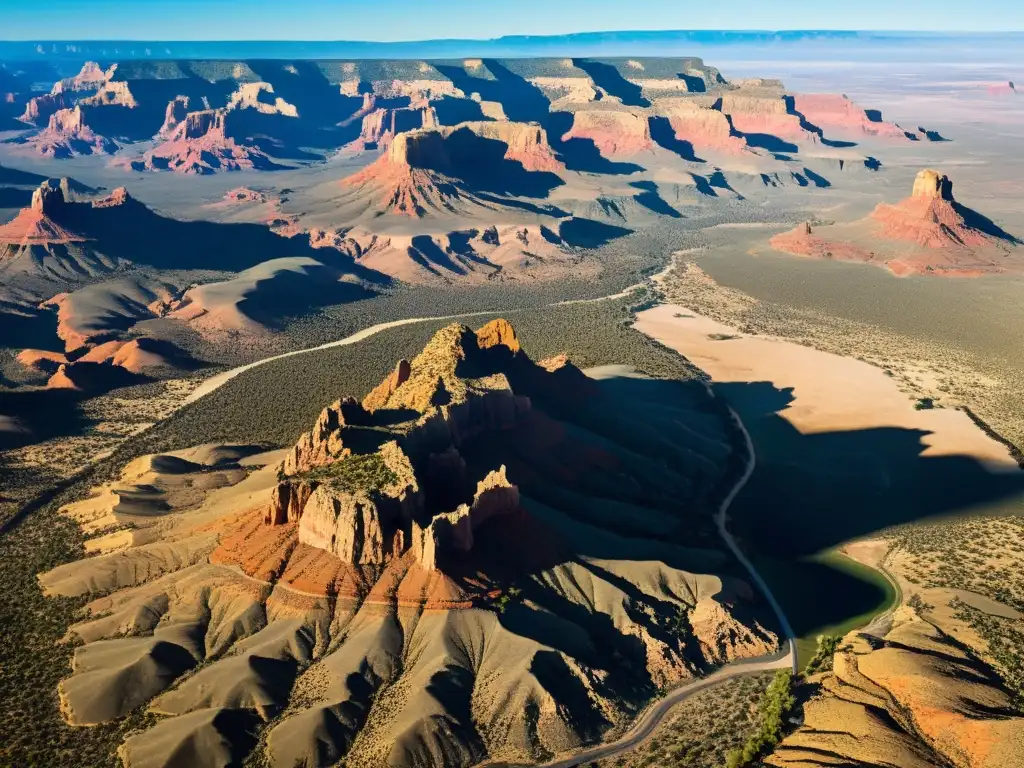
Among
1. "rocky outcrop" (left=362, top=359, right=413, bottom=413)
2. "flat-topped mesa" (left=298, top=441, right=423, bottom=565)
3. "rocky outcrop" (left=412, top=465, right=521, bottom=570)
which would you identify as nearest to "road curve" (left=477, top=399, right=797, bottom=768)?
"rocky outcrop" (left=412, top=465, right=521, bottom=570)

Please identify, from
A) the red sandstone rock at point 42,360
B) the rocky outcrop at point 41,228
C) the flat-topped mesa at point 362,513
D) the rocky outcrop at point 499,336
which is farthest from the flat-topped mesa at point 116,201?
the flat-topped mesa at point 362,513

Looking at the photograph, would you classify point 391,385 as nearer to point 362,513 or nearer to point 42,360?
point 362,513

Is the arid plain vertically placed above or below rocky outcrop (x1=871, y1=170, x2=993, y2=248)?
below

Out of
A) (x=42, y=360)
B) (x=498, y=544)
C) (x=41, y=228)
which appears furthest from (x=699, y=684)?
(x=41, y=228)

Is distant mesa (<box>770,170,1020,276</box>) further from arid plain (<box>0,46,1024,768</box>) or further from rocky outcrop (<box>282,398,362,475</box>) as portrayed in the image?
rocky outcrop (<box>282,398,362,475</box>)

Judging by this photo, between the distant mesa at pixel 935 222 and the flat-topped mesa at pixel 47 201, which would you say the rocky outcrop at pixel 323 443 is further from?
the distant mesa at pixel 935 222
